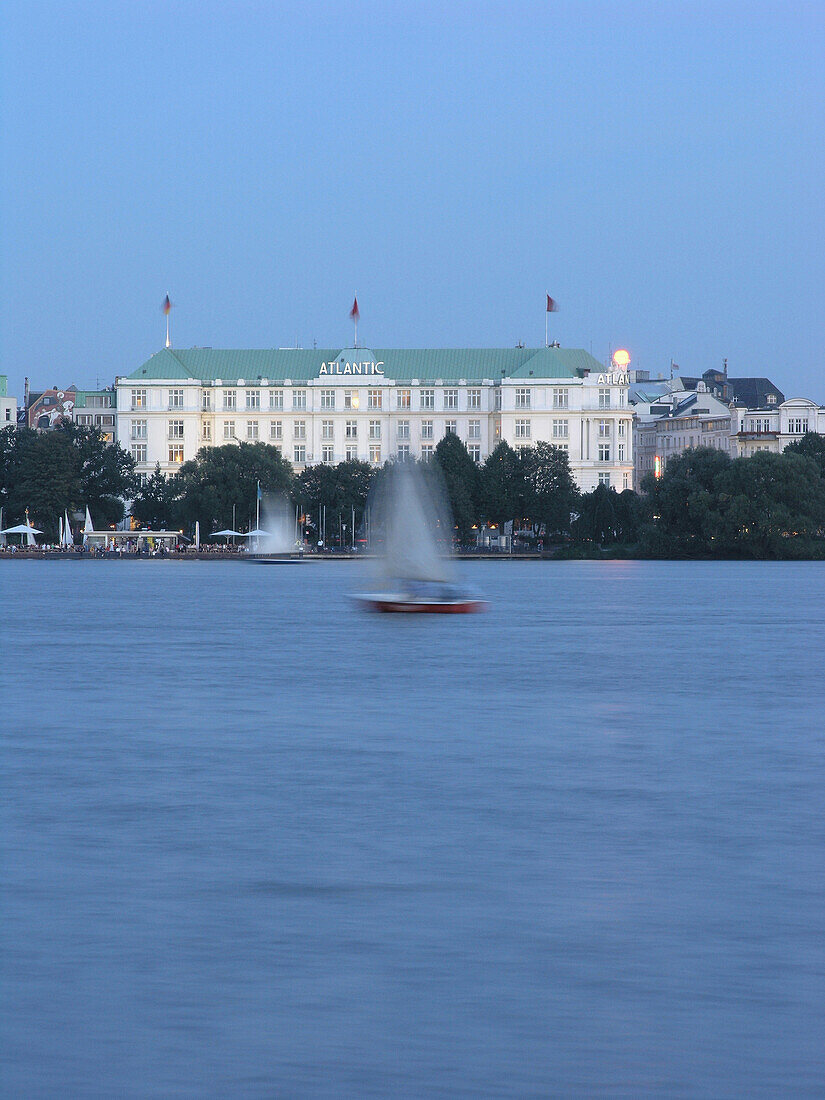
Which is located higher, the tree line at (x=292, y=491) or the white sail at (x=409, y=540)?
the tree line at (x=292, y=491)

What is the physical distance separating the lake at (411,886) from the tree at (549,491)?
4856 inches

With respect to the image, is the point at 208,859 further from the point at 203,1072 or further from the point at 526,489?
the point at 526,489

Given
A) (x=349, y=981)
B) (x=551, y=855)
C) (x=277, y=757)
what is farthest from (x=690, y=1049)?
(x=277, y=757)

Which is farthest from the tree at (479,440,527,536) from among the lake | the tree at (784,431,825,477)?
the lake

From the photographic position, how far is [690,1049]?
11188 mm

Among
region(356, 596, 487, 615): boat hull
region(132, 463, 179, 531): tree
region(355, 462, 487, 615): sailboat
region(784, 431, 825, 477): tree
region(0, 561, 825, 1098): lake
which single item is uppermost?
region(784, 431, 825, 477): tree

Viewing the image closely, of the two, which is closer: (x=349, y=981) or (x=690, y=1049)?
(x=690, y=1049)

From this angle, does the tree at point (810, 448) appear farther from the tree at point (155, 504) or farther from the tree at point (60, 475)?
the tree at point (60, 475)

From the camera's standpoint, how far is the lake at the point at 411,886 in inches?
435

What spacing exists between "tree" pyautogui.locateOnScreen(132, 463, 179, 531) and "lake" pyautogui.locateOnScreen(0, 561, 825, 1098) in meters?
126

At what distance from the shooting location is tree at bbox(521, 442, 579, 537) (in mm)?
163250

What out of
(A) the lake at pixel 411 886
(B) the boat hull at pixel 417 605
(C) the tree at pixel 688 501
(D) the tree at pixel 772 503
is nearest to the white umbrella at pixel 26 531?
(C) the tree at pixel 688 501

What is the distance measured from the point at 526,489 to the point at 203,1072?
507 ft

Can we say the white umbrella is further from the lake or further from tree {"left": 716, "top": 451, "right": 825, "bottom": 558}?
the lake
